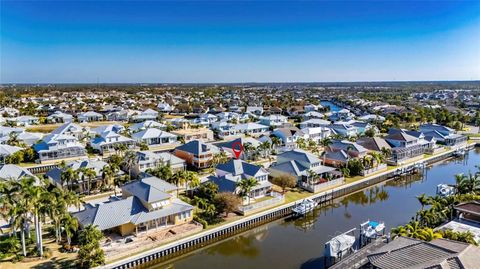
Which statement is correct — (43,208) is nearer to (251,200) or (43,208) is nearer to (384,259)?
(251,200)

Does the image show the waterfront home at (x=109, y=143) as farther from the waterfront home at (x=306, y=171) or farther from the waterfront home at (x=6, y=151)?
the waterfront home at (x=306, y=171)

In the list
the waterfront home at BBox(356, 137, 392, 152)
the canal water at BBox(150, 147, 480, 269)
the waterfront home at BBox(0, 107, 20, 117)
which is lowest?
the canal water at BBox(150, 147, 480, 269)

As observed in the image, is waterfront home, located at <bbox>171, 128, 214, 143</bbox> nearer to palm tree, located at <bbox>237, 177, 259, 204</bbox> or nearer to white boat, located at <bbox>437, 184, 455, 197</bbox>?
palm tree, located at <bbox>237, 177, 259, 204</bbox>

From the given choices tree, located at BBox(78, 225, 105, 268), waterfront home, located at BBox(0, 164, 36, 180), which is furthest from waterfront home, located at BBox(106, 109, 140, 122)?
tree, located at BBox(78, 225, 105, 268)

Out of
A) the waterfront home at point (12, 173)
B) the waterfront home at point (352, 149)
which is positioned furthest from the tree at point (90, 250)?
the waterfront home at point (352, 149)

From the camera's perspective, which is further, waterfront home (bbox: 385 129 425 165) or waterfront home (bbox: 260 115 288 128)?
waterfront home (bbox: 260 115 288 128)

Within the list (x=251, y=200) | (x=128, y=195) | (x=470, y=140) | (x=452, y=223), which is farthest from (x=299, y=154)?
(x=470, y=140)
